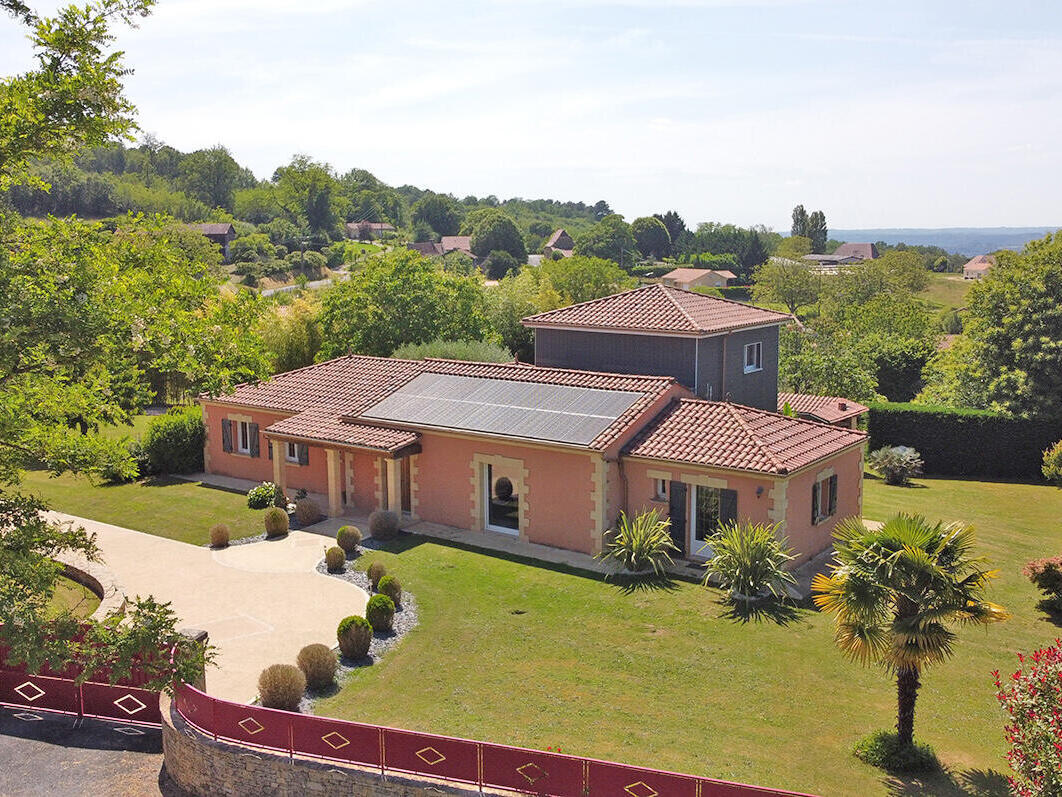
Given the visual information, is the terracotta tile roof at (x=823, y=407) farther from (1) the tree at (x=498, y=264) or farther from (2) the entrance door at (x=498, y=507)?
(1) the tree at (x=498, y=264)

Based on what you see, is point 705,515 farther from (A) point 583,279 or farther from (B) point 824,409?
(A) point 583,279

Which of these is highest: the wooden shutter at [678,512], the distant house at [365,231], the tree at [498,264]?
the distant house at [365,231]

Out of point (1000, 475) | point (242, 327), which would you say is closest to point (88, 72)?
point (242, 327)

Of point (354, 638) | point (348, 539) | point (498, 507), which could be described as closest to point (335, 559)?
point (348, 539)

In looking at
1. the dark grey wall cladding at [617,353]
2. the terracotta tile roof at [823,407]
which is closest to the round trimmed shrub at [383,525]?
the dark grey wall cladding at [617,353]

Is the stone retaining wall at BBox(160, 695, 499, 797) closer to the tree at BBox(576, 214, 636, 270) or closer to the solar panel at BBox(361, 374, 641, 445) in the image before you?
the solar panel at BBox(361, 374, 641, 445)

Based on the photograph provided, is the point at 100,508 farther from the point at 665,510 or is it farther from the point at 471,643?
the point at 665,510
